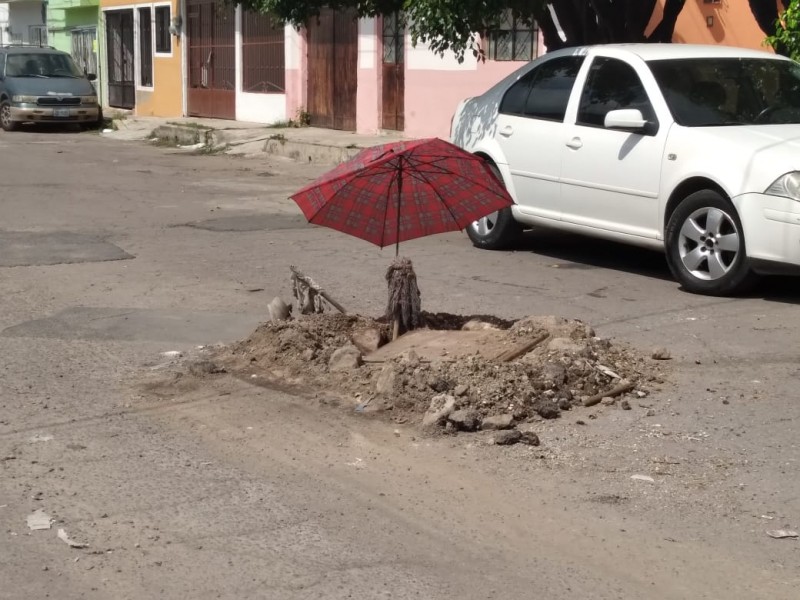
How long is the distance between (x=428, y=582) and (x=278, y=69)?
2189 cm

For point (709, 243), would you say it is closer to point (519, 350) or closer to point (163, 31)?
point (519, 350)

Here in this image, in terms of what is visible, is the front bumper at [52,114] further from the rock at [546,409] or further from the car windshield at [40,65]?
the rock at [546,409]

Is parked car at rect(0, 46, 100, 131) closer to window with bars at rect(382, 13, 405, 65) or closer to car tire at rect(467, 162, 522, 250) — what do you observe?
window with bars at rect(382, 13, 405, 65)

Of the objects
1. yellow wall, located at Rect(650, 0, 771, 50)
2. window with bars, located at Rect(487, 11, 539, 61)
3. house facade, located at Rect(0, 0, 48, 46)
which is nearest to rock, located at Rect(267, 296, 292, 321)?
yellow wall, located at Rect(650, 0, 771, 50)

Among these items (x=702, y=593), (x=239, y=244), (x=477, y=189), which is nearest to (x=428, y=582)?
(x=702, y=593)

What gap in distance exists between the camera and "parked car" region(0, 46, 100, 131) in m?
26.0

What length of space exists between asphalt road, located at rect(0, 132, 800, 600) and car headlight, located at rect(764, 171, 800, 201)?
0.79m

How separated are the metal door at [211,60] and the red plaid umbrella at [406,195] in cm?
2059

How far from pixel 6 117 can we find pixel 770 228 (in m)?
21.7

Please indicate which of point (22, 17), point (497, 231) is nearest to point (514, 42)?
point (497, 231)

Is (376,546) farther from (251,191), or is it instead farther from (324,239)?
(251,191)

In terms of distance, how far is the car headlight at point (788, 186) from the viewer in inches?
316

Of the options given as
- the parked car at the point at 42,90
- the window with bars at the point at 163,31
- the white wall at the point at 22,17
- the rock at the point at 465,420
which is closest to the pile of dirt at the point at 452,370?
the rock at the point at 465,420

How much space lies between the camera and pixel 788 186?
317 inches
